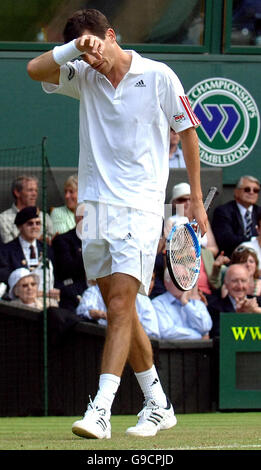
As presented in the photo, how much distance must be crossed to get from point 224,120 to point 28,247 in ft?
12.6

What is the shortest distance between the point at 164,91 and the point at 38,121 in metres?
6.91

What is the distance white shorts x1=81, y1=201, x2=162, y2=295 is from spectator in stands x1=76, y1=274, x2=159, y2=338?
380 cm

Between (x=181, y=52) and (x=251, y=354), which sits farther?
(x=181, y=52)

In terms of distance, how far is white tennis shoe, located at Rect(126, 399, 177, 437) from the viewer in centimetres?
607

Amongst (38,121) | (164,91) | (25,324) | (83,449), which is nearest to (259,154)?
(38,121)

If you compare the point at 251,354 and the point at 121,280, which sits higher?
the point at 121,280

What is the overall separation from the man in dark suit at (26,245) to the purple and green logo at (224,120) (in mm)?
3306

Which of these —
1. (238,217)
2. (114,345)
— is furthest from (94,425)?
(238,217)

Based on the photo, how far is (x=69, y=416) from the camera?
385 inches

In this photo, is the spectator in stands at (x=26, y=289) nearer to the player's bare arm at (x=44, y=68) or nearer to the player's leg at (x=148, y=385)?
the player's leg at (x=148, y=385)

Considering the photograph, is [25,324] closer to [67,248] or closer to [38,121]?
[67,248]

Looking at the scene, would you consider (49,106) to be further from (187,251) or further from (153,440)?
(153,440)

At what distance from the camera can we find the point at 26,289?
10.1 meters

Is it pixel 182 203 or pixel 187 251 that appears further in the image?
pixel 182 203
